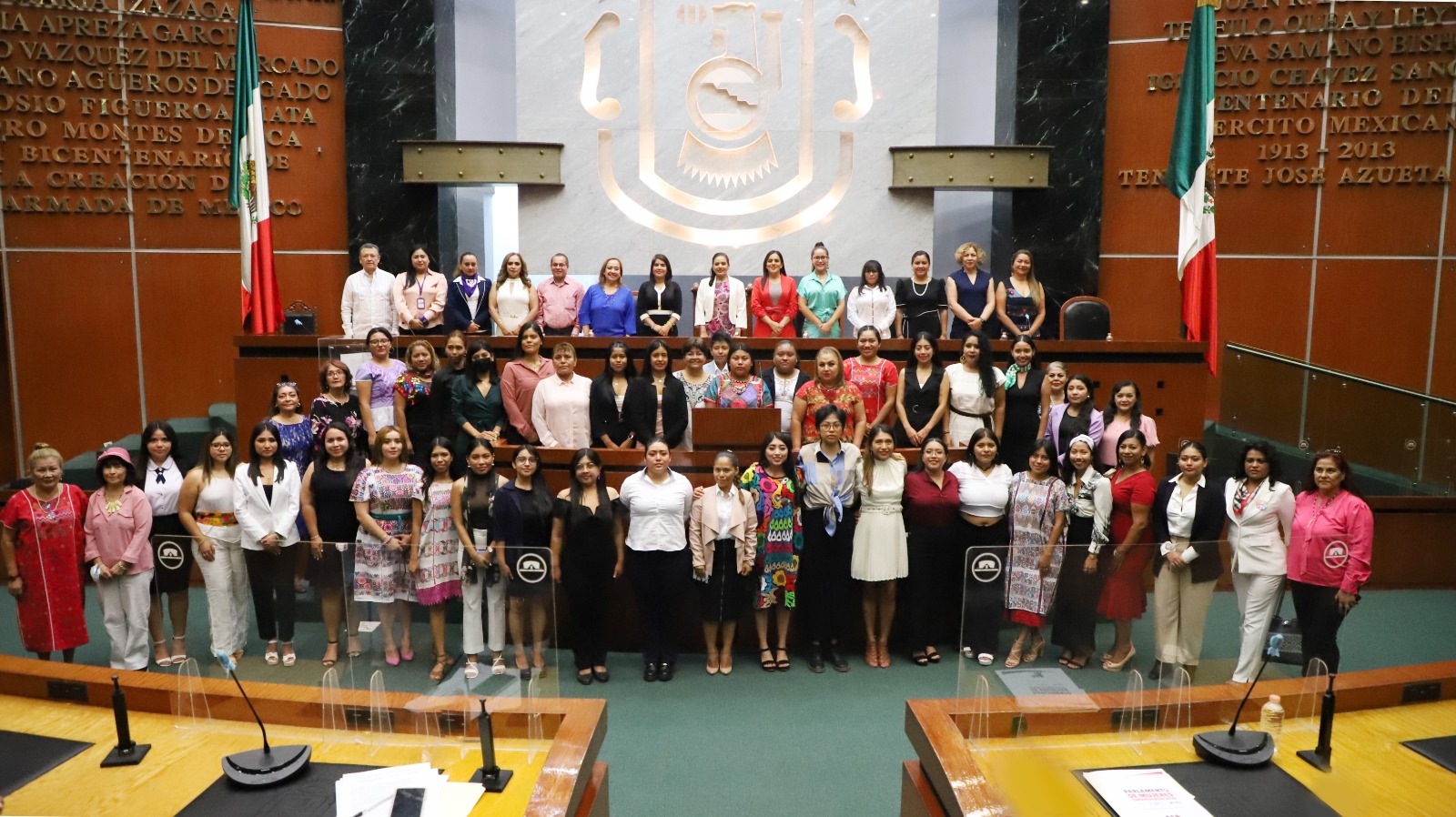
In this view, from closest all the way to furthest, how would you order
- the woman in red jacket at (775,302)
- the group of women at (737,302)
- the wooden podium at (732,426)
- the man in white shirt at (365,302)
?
the wooden podium at (732,426) → the group of women at (737,302) → the man in white shirt at (365,302) → the woman in red jacket at (775,302)

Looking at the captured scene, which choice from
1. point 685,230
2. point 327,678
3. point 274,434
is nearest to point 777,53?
point 685,230

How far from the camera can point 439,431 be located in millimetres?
6586

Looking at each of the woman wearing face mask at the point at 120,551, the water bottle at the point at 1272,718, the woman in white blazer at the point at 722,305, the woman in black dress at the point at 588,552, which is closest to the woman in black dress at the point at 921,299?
the woman in white blazer at the point at 722,305

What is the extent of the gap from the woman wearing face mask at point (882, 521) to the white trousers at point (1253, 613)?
182 centimetres

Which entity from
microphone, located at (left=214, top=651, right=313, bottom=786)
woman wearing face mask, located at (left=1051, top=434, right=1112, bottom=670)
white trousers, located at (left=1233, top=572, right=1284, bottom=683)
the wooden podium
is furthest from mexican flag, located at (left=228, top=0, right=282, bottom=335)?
white trousers, located at (left=1233, top=572, right=1284, bottom=683)

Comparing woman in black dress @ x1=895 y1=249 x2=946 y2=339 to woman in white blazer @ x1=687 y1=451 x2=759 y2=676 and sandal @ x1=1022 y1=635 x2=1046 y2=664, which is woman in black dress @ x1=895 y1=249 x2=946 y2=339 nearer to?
woman in white blazer @ x1=687 y1=451 x2=759 y2=676

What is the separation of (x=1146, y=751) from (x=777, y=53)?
26.9 ft

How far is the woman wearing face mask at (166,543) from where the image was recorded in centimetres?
429

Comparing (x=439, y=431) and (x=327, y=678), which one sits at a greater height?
(x=439, y=431)

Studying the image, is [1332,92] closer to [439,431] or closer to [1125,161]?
[1125,161]

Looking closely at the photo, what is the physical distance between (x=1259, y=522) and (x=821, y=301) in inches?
149

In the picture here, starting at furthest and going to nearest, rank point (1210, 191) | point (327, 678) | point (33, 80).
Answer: point (33, 80) < point (1210, 191) < point (327, 678)

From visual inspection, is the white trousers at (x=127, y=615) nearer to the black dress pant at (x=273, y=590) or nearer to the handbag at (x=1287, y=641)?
the black dress pant at (x=273, y=590)

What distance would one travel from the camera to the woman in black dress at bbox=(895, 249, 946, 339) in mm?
7711
